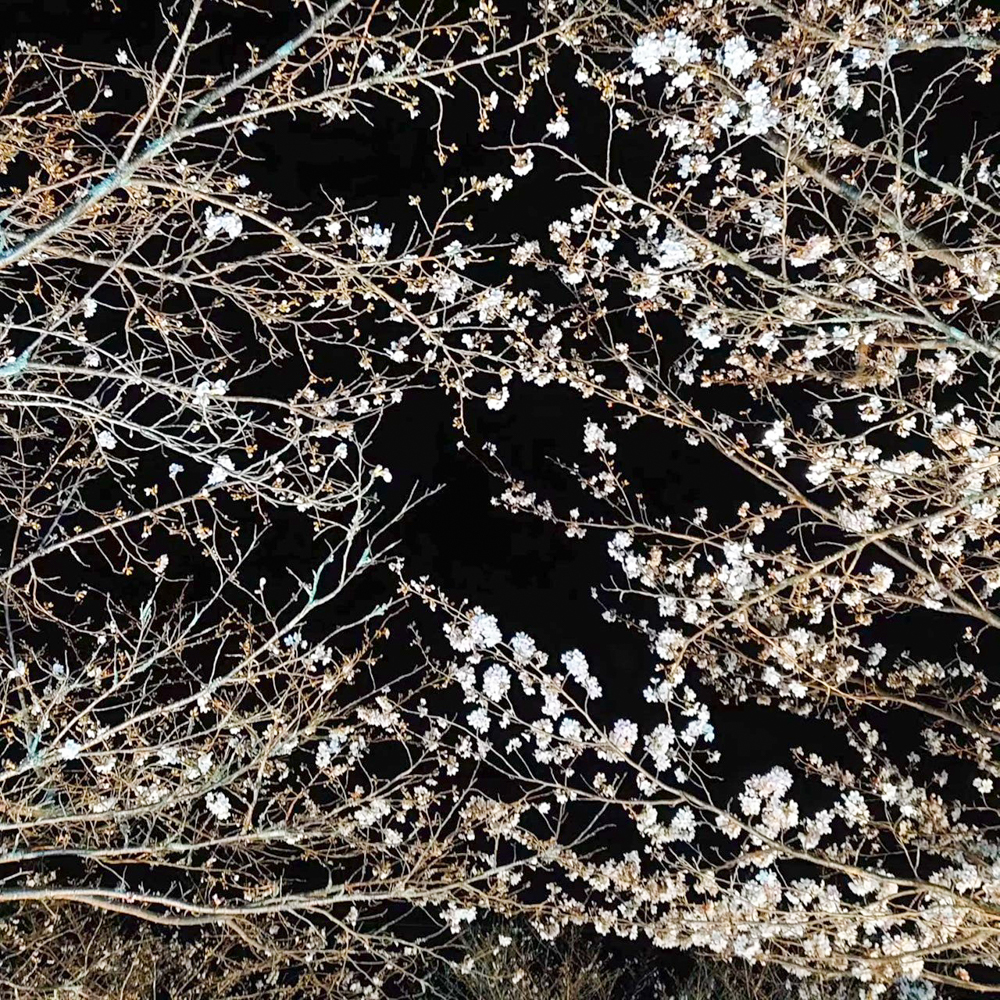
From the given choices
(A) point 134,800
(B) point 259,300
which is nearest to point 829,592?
(B) point 259,300

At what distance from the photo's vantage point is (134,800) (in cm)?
664

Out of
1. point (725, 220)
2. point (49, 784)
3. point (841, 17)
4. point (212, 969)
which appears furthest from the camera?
point (212, 969)

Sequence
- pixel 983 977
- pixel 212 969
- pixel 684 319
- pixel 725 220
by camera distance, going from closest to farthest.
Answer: pixel 725 220, pixel 684 319, pixel 983 977, pixel 212 969

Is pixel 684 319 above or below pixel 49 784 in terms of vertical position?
above

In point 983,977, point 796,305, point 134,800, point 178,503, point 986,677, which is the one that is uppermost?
point 796,305

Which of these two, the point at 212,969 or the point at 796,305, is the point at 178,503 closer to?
the point at 796,305

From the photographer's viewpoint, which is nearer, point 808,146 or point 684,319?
point 808,146

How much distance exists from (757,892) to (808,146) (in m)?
5.21

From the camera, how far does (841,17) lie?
17.4ft

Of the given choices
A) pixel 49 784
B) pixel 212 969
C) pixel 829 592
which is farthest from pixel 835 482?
pixel 212 969

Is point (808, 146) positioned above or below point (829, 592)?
above

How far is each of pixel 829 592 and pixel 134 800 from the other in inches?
210

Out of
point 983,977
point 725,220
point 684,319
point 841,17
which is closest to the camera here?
point 841,17

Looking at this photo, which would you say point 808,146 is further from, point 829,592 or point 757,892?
point 757,892
